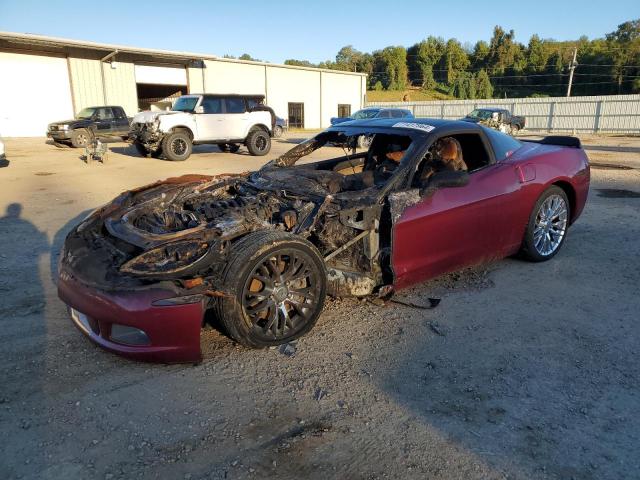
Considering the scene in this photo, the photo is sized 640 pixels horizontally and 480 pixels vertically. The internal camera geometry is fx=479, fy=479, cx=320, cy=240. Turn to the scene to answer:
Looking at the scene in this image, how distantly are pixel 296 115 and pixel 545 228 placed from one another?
32383 millimetres

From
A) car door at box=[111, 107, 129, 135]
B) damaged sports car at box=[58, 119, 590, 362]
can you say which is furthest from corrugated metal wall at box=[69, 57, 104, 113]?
damaged sports car at box=[58, 119, 590, 362]

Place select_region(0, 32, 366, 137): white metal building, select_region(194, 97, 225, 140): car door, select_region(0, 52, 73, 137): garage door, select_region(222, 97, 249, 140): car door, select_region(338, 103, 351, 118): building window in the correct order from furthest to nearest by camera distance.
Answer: select_region(338, 103, 351, 118): building window, select_region(0, 32, 366, 137): white metal building, select_region(0, 52, 73, 137): garage door, select_region(222, 97, 249, 140): car door, select_region(194, 97, 225, 140): car door

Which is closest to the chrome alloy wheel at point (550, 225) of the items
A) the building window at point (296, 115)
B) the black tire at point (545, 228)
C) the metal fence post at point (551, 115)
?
the black tire at point (545, 228)

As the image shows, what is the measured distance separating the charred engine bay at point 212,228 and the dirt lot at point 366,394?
1.74 ft

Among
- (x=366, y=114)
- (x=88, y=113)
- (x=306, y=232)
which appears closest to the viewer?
(x=306, y=232)

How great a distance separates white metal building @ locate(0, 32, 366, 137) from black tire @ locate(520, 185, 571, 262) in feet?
80.5

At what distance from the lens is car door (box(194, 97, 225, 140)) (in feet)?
48.6

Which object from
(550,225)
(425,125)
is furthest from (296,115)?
(425,125)

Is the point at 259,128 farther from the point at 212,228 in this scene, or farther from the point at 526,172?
the point at 212,228

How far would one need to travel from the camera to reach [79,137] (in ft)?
61.6

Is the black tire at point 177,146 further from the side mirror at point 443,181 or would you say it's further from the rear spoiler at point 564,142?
the side mirror at point 443,181

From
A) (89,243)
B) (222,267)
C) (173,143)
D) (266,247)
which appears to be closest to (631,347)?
(266,247)

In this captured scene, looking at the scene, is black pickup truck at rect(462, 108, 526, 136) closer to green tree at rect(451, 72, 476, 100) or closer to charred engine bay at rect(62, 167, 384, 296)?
charred engine bay at rect(62, 167, 384, 296)

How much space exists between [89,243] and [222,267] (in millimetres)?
1109
